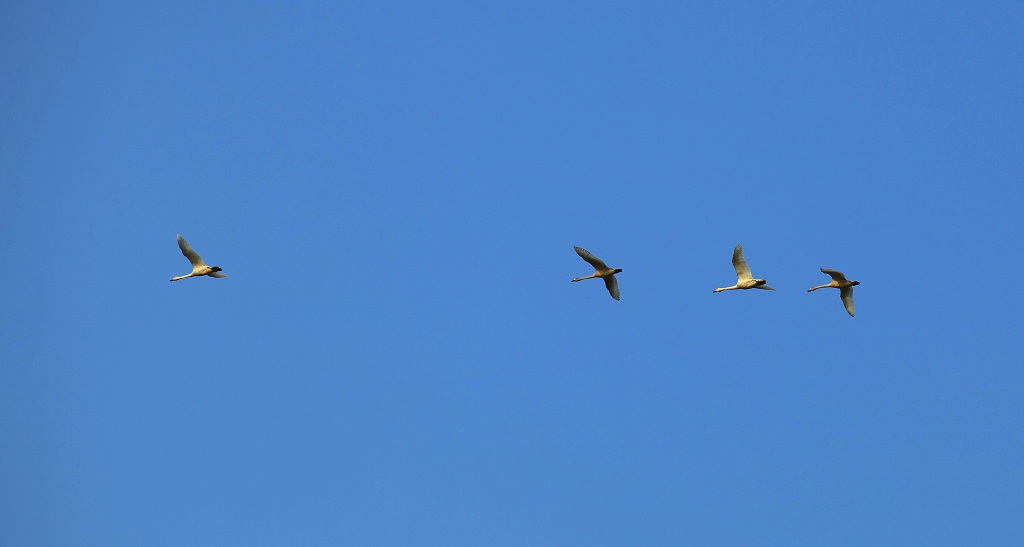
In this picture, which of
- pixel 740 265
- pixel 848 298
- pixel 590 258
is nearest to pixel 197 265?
pixel 590 258

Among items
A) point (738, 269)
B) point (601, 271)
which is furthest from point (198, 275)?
point (738, 269)

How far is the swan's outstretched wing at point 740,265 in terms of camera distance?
3519 inches

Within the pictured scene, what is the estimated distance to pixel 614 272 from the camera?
91.6m

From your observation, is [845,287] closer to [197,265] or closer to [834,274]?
[834,274]

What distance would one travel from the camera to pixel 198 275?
3632 inches

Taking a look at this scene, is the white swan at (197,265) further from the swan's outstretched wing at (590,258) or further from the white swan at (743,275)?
the white swan at (743,275)

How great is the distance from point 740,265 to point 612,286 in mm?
6931

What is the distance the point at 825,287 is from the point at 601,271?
40.1 ft

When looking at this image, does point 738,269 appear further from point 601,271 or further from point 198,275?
point 198,275

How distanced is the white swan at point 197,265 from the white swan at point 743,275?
86.8 feet

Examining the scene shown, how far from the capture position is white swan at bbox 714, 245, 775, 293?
89.4 m

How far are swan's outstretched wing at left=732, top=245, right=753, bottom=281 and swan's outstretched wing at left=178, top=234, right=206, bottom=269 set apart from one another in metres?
27.7

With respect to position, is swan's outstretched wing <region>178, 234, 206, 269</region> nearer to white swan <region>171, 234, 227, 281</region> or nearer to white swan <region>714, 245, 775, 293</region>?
white swan <region>171, 234, 227, 281</region>

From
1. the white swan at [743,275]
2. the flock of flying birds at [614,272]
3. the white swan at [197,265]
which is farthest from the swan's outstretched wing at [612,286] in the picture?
the white swan at [197,265]
